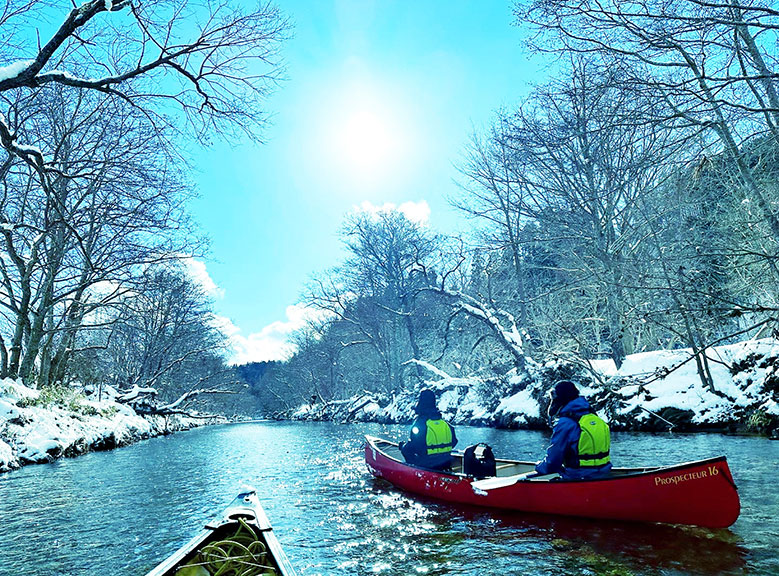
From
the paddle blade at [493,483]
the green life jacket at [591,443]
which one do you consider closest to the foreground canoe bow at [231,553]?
the paddle blade at [493,483]

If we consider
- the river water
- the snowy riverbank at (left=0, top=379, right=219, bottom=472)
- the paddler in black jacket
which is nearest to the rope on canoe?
the river water

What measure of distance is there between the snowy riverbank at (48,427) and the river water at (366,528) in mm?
1295

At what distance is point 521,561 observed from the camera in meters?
5.20

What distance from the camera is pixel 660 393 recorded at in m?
14.7

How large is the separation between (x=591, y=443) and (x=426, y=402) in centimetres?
318

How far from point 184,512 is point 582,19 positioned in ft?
31.7

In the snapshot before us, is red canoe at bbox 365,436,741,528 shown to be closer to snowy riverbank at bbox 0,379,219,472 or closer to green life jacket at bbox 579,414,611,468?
green life jacket at bbox 579,414,611,468

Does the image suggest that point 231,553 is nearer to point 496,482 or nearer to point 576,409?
point 496,482

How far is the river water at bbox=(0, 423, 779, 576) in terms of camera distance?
16.8 feet

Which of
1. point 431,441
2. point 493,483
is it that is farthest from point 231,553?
point 431,441

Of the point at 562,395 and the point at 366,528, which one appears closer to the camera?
the point at 562,395

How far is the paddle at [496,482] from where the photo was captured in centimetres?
686

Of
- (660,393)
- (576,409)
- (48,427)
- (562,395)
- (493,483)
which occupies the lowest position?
(493,483)

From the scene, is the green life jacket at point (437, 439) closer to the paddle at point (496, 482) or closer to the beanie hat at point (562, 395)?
the paddle at point (496, 482)
